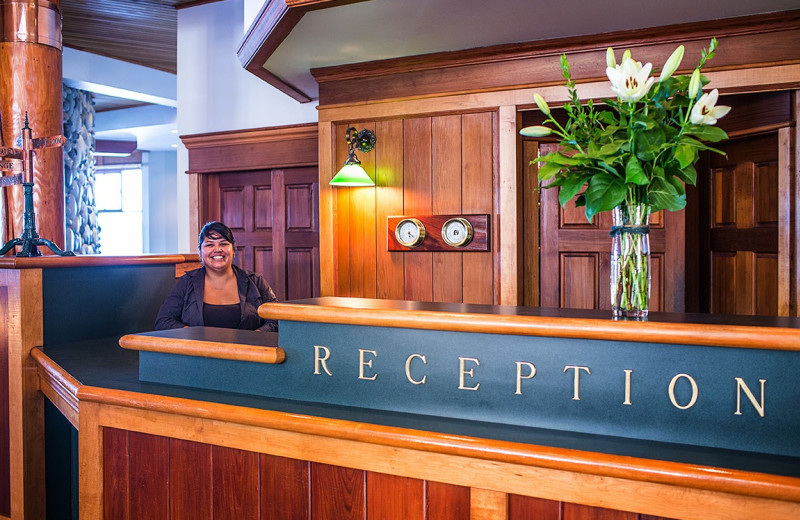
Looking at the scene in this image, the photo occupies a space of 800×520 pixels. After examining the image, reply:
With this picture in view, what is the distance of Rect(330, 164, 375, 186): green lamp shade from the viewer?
372cm

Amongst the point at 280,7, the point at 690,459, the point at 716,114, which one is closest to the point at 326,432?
the point at 690,459

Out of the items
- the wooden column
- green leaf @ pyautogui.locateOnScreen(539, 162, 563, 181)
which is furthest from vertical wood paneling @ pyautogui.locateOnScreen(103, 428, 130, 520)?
the wooden column

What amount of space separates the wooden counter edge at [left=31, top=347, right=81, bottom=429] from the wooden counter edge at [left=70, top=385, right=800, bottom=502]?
1.31 feet

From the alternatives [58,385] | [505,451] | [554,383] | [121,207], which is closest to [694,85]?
[554,383]

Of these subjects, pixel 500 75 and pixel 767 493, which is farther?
pixel 500 75

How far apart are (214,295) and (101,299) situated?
514mm

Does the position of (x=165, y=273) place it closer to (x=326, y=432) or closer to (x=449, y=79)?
(x=449, y=79)

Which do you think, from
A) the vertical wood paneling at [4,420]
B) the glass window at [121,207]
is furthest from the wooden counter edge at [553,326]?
the glass window at [121,207]

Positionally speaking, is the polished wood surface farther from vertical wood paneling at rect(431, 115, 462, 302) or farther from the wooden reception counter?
the wooden reception counter

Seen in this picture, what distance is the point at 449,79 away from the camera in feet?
11.9

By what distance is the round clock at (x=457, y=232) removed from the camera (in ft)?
11.9

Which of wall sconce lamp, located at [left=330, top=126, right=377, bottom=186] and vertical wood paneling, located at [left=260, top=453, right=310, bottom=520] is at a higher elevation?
wall sconce lamp, located at [left=330, top=126, right=377, bottom=186]

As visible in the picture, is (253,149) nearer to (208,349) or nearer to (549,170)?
(208,349)

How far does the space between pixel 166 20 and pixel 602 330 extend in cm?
515
